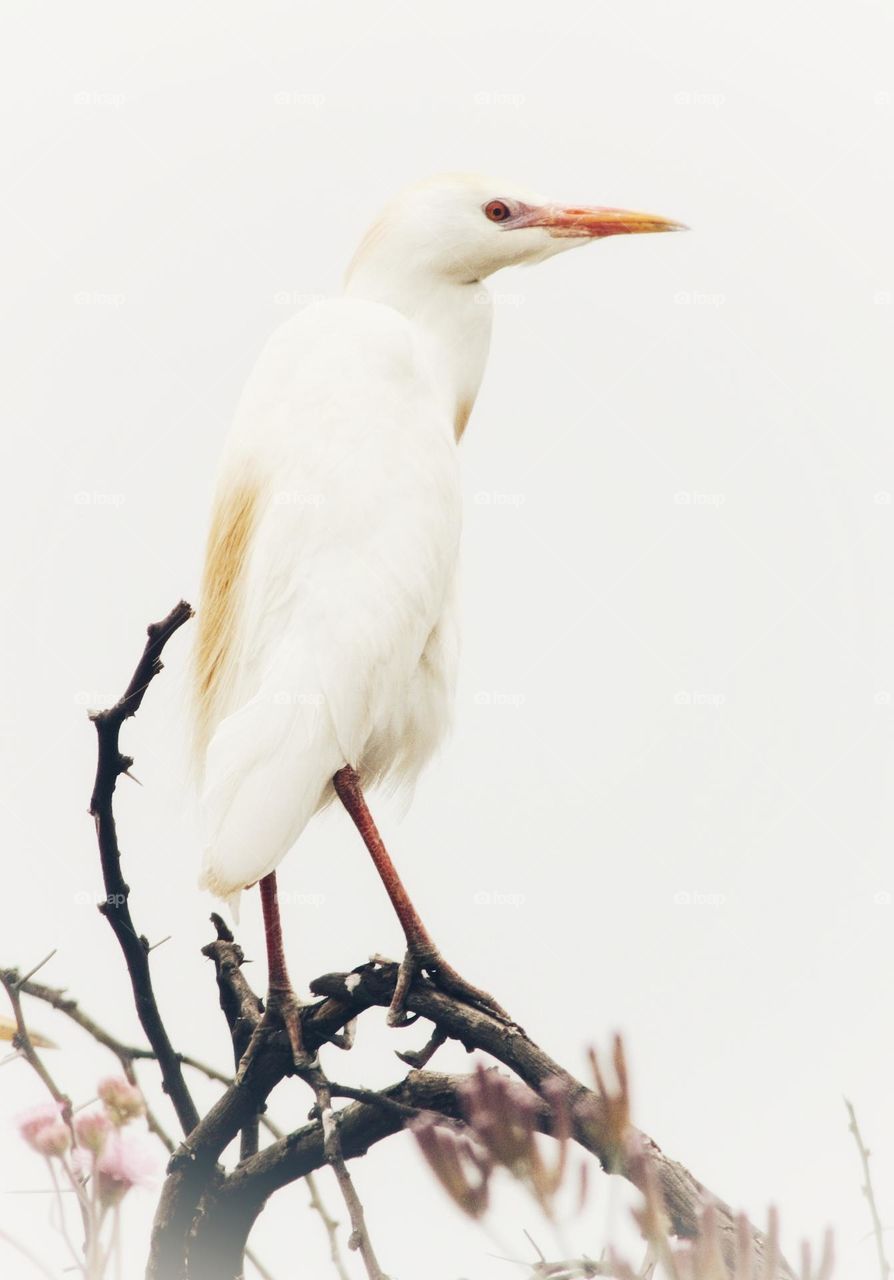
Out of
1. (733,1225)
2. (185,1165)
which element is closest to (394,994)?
(185,1165)

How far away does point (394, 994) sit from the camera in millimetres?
1495

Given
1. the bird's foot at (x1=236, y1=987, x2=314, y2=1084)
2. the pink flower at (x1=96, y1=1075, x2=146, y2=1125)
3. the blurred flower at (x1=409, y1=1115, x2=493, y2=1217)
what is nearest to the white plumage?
the bird's foot at (x1=236, y1=987, x2=314, y2=1084)

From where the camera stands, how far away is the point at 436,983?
1575 millimetres

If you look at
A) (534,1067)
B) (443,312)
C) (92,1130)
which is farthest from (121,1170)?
(443,312)

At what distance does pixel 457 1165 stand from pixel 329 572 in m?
0.92

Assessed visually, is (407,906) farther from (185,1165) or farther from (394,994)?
(185,1165)

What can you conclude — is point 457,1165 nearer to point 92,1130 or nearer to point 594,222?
point 92,1130

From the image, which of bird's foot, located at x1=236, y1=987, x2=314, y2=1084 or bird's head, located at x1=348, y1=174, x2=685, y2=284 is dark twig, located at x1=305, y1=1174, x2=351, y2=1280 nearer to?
bird's foot, located at x1=236, y1=987, x2=314, y2=1084

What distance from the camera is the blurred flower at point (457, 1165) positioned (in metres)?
0.84

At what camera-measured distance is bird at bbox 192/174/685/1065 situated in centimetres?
154

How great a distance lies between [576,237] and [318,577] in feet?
2.53

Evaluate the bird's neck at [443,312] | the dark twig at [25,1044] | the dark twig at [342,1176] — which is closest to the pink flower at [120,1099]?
the dark twig at [25,1044]

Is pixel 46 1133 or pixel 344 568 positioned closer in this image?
pixel 46 1133

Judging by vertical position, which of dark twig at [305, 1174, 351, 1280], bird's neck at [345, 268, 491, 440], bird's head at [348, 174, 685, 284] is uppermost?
bird's head at [348, 174, 685, 284]
